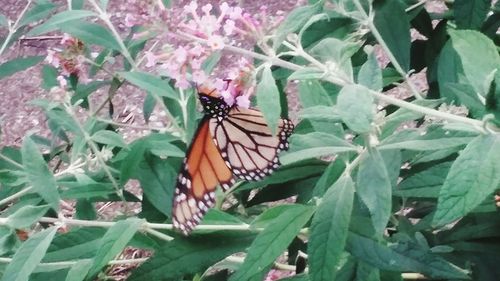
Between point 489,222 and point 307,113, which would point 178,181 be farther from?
point 489,222

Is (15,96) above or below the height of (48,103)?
below

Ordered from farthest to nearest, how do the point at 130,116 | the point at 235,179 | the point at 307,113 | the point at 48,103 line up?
1. the point at 130,116
2. the point at 48,103
3. the point at 235,179
4. the point at 307,113

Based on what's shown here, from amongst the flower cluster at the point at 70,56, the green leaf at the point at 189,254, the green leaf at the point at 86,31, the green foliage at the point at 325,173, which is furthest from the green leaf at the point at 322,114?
the flower cluster at the point at 70,56

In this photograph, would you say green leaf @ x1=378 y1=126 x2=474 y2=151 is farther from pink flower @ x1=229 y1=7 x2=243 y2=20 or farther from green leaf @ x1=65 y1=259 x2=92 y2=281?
green leaf @ x1=65 y1=259 x2=92 y2=281

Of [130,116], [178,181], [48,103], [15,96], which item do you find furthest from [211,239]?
[15,96]

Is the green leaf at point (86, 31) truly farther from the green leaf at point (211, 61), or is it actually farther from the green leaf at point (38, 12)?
the green leaf at point (211, 61)

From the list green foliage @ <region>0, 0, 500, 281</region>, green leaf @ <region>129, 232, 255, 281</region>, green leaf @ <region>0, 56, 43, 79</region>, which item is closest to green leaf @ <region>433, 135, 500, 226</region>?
green foliage @ <region>0, 0, 500, 281</region>
